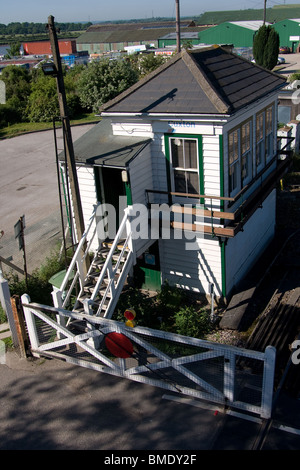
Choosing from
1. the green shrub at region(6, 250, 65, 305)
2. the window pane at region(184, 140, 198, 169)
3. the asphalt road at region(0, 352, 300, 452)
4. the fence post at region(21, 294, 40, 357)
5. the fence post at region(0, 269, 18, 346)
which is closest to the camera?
the asphalt road at region(0, 352, 300, 452)

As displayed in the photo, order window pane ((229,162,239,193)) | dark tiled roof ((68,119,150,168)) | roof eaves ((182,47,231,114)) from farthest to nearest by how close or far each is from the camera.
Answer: window pane ((229,162,239,193))
dark tiled roof ((68,119,150,168))
roof eaves ((182,47,231,114))

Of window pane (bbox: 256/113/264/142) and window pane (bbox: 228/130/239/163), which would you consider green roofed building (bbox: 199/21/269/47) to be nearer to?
window pane (bbox: 256/113/264/142)

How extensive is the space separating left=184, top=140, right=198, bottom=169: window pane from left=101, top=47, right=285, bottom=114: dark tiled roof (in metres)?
0.76

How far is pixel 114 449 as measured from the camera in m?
6.59

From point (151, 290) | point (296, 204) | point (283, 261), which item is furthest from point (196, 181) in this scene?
point (296, 204)

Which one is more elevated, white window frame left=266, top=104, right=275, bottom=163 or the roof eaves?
the roof eaves

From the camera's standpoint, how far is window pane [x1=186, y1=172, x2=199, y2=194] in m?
10.2

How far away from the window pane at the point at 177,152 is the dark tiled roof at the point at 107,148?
60cm

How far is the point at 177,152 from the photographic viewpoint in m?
10.1

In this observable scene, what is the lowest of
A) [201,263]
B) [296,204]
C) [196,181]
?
[296,204]

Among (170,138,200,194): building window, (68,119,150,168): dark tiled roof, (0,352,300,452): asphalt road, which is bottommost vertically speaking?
(0,352,300,452): asphalt road

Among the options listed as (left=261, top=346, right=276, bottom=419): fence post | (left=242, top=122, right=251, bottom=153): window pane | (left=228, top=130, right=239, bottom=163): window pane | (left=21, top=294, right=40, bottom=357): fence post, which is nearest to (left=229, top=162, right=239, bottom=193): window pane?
(left=228, top=130, right=239, bottom=163): window pane
